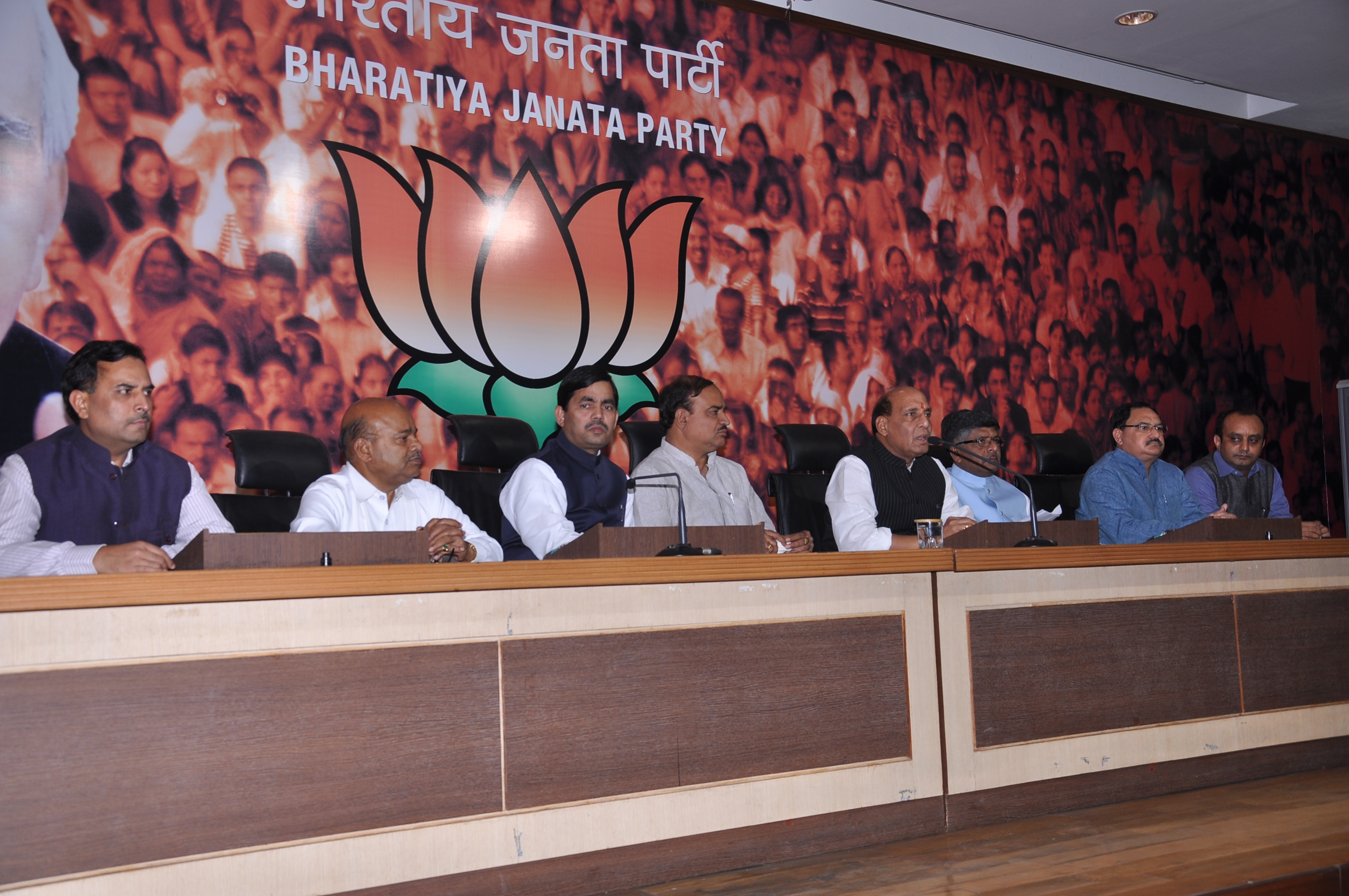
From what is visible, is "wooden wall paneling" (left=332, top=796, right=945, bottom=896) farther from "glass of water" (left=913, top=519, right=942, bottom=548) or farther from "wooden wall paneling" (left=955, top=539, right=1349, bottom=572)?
"glass of water" (left=913, top=519, right=942, bottom=548)

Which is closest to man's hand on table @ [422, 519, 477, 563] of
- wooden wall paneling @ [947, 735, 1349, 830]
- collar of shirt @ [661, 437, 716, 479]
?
collar of shirt @ [661, 437, 716, 479]

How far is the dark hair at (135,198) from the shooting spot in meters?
3.40

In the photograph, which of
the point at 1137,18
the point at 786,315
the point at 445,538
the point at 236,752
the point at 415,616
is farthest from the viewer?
the point at 1137,18

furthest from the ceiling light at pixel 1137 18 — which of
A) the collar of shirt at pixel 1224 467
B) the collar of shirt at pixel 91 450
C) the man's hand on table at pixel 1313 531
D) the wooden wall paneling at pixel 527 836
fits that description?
the collar of shirt at pixel 91 450

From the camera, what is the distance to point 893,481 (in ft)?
12.1

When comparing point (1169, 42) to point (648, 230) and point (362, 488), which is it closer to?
point (648, 230)

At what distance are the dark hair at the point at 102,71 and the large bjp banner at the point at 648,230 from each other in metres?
0.01

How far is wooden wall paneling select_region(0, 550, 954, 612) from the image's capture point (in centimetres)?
174

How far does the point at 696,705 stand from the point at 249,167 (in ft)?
7.99

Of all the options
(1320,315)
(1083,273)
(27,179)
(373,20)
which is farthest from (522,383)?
(1320,315)

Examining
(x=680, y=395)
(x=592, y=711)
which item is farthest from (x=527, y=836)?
(x=680, y=395)

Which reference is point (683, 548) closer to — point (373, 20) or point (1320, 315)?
point (373, 20)

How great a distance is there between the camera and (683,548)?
244cm

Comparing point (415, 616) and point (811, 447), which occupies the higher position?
point (811, 447)
